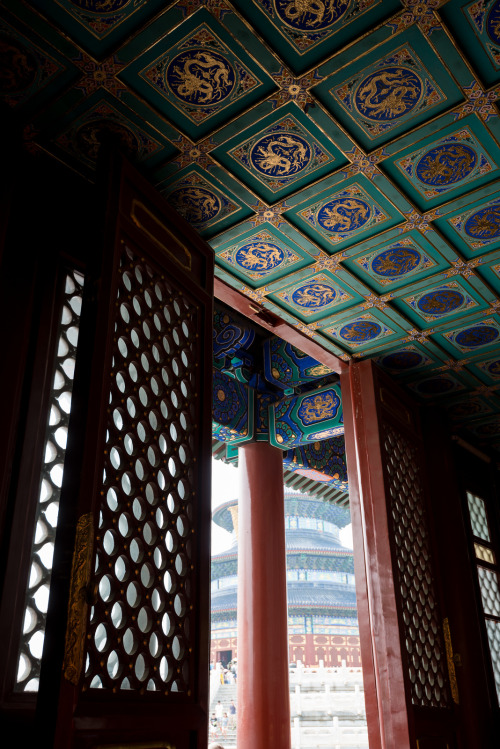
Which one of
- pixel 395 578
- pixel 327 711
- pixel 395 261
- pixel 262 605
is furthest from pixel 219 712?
pixel 395 261

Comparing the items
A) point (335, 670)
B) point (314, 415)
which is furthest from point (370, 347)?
point (335, 670)

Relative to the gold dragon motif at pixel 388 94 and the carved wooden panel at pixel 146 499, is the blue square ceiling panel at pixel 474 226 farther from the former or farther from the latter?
the carved wooden panel at pixel 146 499

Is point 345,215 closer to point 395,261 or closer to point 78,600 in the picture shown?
point 395,261

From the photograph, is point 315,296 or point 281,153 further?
point 315,296

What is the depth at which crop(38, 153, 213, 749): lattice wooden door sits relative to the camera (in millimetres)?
2188

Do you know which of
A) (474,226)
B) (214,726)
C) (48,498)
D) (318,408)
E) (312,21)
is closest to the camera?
(312,21)

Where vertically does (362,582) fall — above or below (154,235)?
below

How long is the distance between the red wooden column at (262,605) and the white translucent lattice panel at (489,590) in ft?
6.14

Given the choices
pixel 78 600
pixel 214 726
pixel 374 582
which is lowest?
pixel 214 726

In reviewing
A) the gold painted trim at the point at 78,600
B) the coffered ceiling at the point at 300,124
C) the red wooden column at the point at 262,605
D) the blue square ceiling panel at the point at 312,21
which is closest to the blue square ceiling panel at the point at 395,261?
the coffered ceiling at the point at 300,124

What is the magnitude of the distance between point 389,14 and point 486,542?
5.18 metres

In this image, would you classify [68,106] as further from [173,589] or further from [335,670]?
[335,670]

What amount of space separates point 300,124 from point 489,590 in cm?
492

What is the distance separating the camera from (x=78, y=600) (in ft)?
7.12
